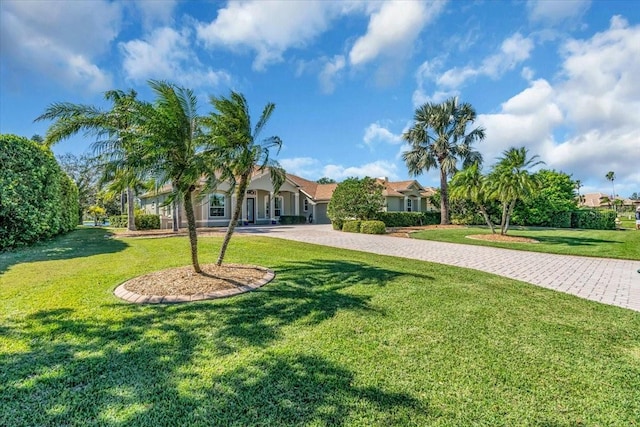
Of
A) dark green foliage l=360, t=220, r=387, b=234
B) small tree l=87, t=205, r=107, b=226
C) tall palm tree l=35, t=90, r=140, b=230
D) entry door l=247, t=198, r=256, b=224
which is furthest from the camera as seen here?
small tree l=87, t=205, r=107, b=226

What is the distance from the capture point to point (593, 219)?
2745cm

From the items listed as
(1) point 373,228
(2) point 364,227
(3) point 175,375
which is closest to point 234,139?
(3) point 175,375

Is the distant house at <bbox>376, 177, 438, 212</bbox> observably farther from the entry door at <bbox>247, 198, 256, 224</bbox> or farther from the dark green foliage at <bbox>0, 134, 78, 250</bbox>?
the dark green foliage at <bbox>0, 134, 78, 250</bbox>

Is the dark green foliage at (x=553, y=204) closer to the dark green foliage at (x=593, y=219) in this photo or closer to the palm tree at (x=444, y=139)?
the dark green foliage at (x=593, y=219)

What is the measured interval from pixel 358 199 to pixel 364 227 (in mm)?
A: 2211

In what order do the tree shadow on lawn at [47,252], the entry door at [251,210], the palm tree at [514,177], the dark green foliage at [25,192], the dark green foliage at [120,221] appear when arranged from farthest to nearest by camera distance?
the entry door at [251,210] → the dark green foliage at [120,221] → the palm tree at [514,177] → the dark green foliage at [25,192] → the tree shadow on lawn at [47,252]

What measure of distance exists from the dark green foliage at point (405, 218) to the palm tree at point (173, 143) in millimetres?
20194

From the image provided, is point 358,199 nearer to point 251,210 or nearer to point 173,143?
point 251,210

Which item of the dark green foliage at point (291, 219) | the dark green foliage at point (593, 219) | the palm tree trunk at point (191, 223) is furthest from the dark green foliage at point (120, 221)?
the dark green foliage at point (593, 219)

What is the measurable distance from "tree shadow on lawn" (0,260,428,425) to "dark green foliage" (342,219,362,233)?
16.7 meters

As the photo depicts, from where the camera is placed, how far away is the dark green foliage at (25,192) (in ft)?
35.3

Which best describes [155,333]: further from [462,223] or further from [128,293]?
[462,223]

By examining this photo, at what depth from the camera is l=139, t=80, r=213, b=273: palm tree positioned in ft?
18.8

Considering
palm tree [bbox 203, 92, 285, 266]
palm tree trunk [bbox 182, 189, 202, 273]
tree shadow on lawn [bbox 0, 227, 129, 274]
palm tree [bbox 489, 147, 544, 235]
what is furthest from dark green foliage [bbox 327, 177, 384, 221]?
palm tree trunk [bbox 182, 189, 202, 273]
